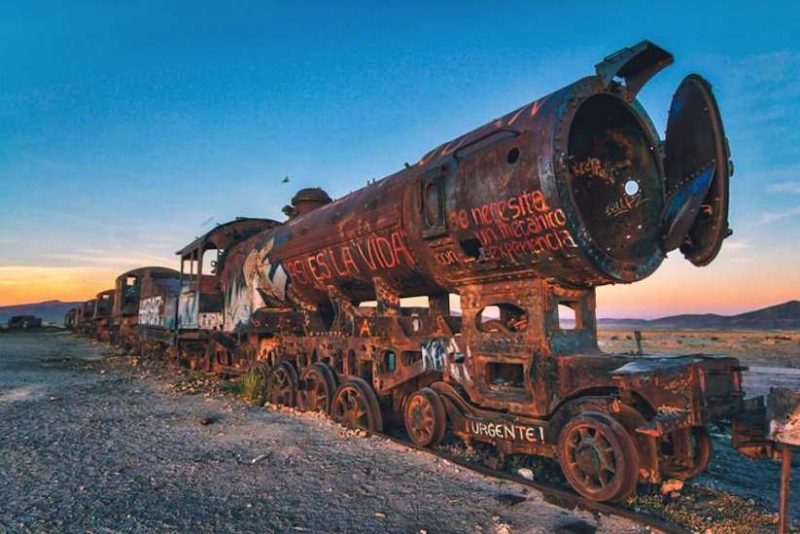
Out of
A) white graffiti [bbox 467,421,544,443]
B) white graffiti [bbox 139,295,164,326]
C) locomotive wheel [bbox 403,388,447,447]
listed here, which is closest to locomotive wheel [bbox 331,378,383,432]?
locomotive wheel [bbox 403,388,447,447]

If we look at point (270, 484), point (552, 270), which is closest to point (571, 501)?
point (552, 270)

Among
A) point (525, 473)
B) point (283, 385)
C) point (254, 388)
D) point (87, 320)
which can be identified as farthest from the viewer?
point (87, 320)

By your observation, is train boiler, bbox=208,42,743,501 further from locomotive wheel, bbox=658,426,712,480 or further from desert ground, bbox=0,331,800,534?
desert ground, bbox=0,331,800,534

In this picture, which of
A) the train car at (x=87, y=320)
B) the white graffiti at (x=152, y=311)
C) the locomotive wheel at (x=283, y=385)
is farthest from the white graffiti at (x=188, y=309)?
the train car at (x=87, y=320)

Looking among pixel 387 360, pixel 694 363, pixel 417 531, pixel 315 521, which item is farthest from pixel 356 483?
pixel 694 363

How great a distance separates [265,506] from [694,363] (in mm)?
3904

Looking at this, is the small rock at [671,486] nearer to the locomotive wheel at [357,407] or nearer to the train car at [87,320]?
the locomotive wheel at [357,407]

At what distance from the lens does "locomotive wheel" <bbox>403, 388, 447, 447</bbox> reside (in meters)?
5.99

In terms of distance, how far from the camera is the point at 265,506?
14.7 ft

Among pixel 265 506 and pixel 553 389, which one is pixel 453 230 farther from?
pixel 265 506

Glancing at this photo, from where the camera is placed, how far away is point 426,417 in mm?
6168

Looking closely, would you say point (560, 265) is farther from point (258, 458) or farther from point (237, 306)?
point (237, 306)

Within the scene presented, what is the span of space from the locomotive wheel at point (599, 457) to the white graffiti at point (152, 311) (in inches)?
553

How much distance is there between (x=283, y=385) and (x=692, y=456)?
7.01 metres
